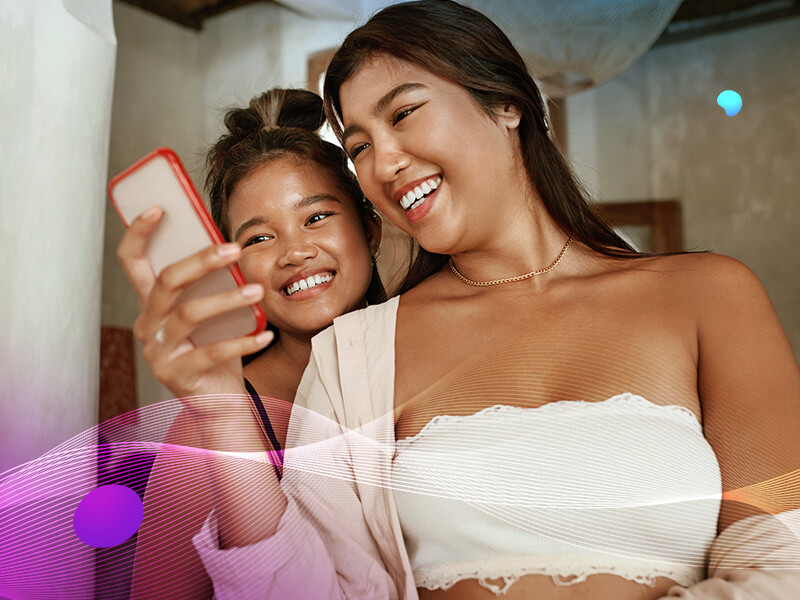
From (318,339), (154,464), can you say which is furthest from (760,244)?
(154,464)

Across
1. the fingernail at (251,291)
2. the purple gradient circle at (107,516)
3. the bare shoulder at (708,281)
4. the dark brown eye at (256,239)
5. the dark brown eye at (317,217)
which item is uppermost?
the dark brown eye at (317,217)

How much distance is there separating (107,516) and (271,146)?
31 cm

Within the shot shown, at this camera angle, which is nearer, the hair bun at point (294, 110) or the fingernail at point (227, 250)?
the fingernail at point (227, 250)

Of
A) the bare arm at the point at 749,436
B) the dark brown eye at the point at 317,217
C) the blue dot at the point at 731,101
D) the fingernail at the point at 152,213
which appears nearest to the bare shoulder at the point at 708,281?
the bare arm at the point at 749,436

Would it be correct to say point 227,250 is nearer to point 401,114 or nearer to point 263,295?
point 263,295

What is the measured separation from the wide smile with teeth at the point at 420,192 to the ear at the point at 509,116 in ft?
0.27

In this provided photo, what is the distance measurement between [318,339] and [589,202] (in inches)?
10.2

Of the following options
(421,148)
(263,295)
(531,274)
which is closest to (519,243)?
(531,274)

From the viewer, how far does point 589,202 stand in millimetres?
571

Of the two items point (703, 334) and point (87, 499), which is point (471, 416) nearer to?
point (703, 334)

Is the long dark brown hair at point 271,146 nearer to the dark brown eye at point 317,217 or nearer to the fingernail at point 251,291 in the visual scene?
the dark brown eye at point 317,217

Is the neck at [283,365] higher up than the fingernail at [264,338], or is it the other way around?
the fingernail at [264,338]

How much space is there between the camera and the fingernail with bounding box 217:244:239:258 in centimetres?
33

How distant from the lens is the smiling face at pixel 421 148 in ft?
1.53
